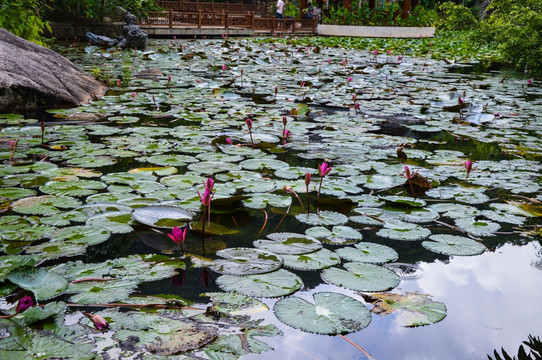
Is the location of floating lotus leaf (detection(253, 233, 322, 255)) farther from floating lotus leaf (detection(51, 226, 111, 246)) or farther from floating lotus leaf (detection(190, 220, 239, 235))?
floating lotus leaf (detection(51, 226, 111, 246))

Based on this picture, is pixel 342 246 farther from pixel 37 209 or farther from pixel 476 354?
pixel 37 209

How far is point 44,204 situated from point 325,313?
129 centimetres

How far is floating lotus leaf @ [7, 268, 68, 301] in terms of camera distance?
51.9 inches

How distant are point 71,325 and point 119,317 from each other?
0.11m

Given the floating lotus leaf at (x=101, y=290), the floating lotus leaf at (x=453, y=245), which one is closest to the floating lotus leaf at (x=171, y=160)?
the floating lotus leaf at (x=101, y=290)

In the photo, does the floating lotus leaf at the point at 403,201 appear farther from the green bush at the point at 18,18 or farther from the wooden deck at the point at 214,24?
the wooden deck at the point at 214,24

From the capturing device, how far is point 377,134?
3.62 metres

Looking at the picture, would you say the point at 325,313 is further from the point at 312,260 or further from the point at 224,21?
the point at 224,21

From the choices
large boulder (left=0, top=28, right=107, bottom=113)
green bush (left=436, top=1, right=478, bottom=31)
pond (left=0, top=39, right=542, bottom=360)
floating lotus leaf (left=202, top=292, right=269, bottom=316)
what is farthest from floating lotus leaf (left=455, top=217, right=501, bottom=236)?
green bush (left=436, top=1, right=478, bottom=31)

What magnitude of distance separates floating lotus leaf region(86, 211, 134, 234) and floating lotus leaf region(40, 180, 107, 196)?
0.31 m

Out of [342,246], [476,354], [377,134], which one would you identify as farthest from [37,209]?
[377,134]

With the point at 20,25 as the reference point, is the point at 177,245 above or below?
below

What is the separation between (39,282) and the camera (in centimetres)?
136

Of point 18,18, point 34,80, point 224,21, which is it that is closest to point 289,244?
point 34,80
